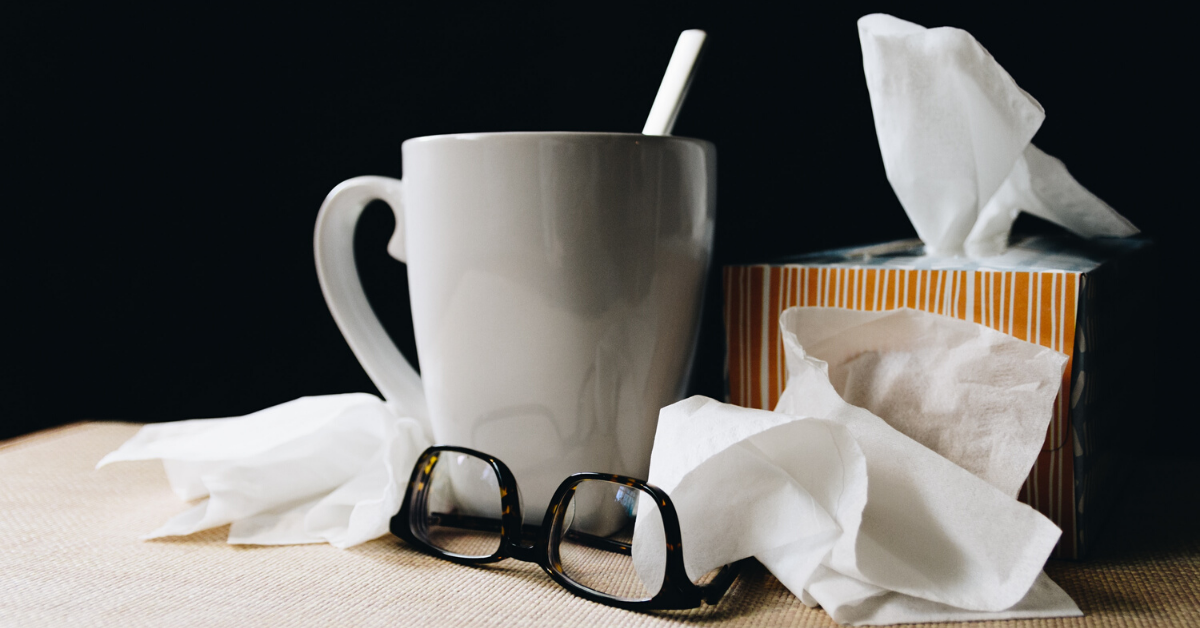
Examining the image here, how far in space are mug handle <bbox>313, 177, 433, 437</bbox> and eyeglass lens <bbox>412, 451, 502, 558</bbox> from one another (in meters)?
0.07

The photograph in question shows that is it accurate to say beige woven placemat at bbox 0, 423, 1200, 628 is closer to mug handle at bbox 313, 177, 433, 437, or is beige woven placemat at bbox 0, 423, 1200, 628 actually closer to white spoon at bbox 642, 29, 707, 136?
mug handle at bbox 313, 177, 433, 437

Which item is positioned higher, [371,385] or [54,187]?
[54,187]

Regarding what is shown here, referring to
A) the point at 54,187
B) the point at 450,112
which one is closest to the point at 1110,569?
the point at 450,112

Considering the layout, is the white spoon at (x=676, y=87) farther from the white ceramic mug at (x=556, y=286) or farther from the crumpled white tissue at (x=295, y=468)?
the crumpled white tissue at (x=295, y=468)

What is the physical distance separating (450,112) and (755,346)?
1.18ft

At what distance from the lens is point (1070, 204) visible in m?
0.51

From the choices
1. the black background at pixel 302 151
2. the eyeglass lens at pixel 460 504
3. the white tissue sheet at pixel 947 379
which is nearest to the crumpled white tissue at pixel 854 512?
the white tissue sheet at pixel 947 379

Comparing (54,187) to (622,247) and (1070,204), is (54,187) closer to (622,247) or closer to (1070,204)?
(622,247)

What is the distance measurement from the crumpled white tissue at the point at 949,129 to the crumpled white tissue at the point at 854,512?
0.31 feet

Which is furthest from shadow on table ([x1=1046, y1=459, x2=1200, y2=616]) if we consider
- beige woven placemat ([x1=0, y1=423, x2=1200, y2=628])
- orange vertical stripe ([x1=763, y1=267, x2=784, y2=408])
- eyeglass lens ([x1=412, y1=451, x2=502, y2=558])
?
eyeglass lens ([x1=412, y1=451, x2=502, y2=558])

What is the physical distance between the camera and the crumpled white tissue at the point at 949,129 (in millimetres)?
418

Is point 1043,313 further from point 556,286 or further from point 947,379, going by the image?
point 556,286

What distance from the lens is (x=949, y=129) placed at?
17.2 inches

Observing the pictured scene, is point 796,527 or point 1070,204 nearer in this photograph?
point 796,527
